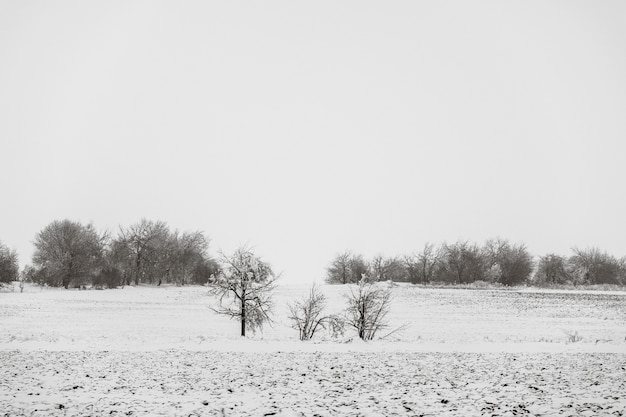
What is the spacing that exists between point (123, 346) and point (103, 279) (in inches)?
3111

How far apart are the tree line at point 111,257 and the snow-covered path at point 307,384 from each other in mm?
61075

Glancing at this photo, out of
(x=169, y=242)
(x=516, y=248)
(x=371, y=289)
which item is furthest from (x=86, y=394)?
(x=516, y=248)

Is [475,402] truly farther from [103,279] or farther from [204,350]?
[103,279]

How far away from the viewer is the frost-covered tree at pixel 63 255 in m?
90.6

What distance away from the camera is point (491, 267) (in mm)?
128000

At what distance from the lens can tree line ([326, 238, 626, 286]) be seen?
125500mm

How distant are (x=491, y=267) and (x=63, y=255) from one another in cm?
10856

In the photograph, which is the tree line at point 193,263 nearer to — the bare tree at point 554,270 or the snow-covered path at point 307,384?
the bare tree at point 554,270

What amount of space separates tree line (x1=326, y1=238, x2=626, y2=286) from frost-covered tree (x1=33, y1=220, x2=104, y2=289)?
64.4 metres

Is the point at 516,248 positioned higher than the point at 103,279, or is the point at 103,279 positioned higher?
the point at 516,248

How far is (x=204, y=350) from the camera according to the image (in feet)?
72.9

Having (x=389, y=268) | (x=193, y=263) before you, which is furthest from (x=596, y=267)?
(x=193, y=263)

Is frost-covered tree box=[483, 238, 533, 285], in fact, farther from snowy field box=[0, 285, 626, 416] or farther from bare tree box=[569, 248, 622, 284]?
snowy field box=[0, 285, 626, 416]

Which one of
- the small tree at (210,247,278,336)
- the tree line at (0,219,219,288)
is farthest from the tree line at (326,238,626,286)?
the small tree at (210,247,278,336)
